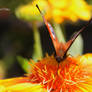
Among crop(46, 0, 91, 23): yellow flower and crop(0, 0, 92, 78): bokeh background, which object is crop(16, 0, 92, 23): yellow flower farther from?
crop(0, 0, 92, 78): bokeh background

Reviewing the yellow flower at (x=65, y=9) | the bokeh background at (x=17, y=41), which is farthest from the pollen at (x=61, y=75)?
the bokeh background at (x=17, y=41)

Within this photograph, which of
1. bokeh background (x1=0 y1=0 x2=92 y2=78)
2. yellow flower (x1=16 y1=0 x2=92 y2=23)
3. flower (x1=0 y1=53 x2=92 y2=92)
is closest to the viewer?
flower (x1=0 y1=53 x2=92 y2=92)

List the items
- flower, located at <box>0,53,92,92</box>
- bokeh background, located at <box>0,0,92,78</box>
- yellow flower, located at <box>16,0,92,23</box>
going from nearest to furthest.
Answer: flower, located at <box>0,53,92,92</box> → yellow flower, located at <box>16,0,92,23</box> → bokeh background, located at <box>0,0,92,78</box>

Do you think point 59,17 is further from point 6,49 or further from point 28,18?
point 6,49

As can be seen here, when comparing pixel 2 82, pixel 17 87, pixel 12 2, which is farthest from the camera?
pixel 12 2

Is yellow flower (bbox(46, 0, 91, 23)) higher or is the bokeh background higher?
yellow flower (bbox(46, 0, 91, 23))

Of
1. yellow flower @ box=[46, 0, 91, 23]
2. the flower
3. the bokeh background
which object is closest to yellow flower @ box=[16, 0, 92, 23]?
yellow flower @ box=[46, 0, 91, 23]

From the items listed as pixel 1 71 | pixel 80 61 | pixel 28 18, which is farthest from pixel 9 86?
pixel 1 71

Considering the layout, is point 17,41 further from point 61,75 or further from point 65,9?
point 61,75

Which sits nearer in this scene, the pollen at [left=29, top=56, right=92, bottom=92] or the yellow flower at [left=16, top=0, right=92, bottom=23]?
the pollen at [left=29, top=56, right=92, bottom=92]

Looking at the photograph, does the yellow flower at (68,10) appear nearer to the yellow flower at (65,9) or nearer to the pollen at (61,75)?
the yellow flower at (65,9)
